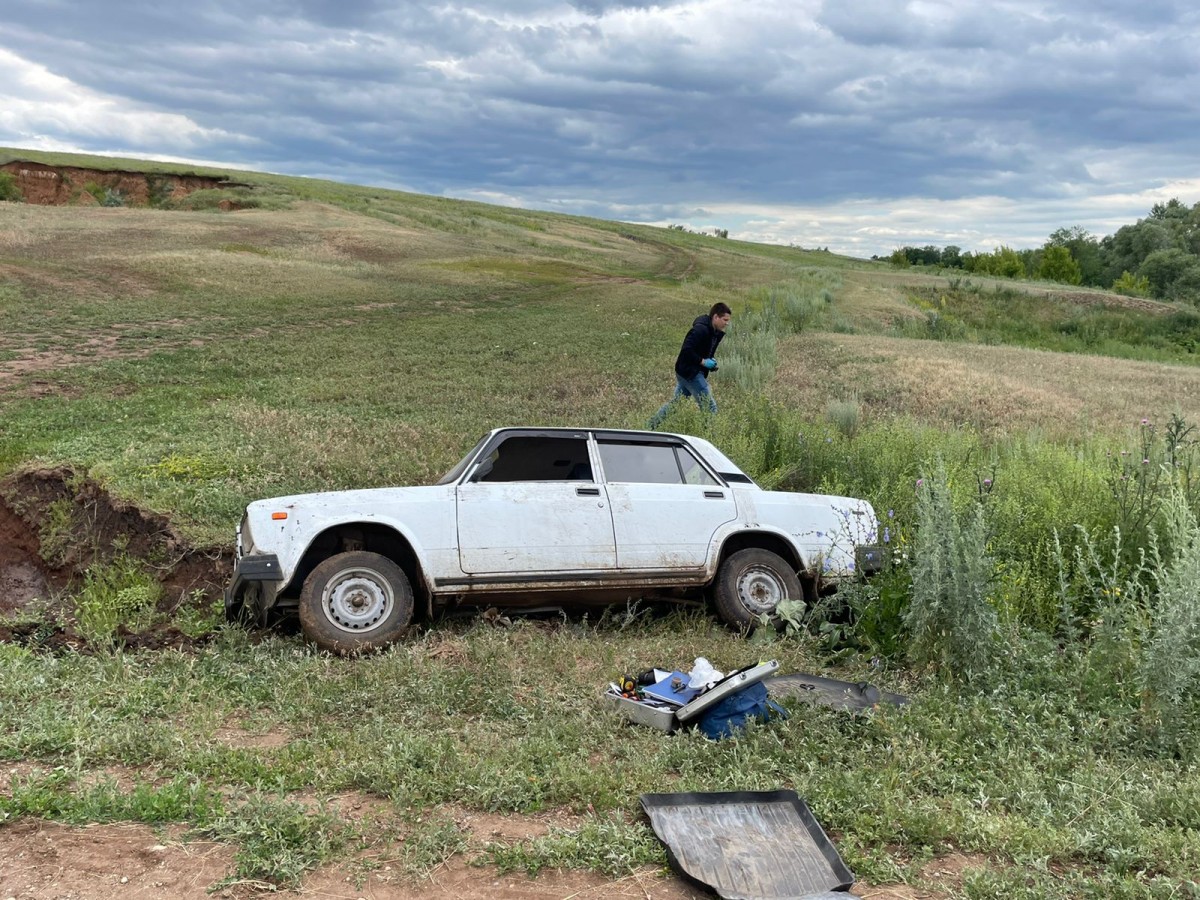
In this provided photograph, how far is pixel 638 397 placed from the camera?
52.1 ft

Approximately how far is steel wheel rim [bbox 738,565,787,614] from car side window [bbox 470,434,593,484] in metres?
1.37

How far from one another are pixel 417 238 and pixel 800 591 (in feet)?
159

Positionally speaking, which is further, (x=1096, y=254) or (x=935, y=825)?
(x=1096, y=254)

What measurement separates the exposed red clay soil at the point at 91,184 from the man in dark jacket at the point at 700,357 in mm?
66885

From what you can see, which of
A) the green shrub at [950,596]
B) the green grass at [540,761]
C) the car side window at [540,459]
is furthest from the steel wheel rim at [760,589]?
the car side window at [540,459]

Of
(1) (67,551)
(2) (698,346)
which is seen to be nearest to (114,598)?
(1) (67,551)

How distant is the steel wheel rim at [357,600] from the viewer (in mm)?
6406

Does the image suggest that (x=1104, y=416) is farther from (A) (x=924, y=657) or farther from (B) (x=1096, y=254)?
(B) (x=1096, y=254)

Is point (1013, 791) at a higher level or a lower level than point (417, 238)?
lower

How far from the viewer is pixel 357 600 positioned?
6465mm

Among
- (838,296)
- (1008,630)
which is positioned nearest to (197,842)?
(1008,630)

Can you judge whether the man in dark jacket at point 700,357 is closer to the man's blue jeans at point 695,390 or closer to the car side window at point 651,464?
the man's blue jeans at point 695,390

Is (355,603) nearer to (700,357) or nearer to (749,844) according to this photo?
(749,844)

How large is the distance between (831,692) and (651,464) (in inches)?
96.5
